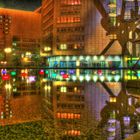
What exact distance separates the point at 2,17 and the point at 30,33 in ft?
77.3

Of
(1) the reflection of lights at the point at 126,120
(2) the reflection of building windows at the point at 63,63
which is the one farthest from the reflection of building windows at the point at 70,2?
(1) the reflection of lights at the point at 126,120

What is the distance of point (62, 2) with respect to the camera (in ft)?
316

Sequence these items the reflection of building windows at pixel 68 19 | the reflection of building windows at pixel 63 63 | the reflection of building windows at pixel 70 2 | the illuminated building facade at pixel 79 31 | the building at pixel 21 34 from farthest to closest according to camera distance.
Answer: the building at pixel 21 34, the reflection of building windows at pixel 63 63, the reflection of building windows at pixel 68 19, the reflection of building windows at pixel 70 2, the illuminated building facade at pixel 79 31

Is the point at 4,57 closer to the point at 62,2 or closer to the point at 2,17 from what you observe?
the point at 2,17

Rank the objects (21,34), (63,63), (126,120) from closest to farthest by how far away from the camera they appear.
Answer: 1. (126,120)
2. (63,63)
3. (21,34)

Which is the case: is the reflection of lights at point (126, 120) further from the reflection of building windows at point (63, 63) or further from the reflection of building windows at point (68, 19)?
the reflection of building windows at point (68, 19)

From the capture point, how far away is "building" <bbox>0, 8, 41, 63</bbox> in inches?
4370

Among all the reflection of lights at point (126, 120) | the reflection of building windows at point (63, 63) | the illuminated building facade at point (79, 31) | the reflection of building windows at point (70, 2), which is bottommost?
the reflection of lights at point (126, 120)

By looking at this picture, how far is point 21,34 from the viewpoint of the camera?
388 ft

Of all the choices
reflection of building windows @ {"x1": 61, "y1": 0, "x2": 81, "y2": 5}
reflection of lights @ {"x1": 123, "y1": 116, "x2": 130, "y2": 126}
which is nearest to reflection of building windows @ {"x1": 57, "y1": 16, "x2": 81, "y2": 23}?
reflection of building windows @ {"x1": 61, "y1": 0, "x2": 81, "y2": 5}

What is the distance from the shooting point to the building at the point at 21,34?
364 feet

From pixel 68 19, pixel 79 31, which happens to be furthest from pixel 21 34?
pixel 79 31

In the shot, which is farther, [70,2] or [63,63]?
[63,63]

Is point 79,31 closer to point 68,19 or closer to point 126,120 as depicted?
point 68,19
